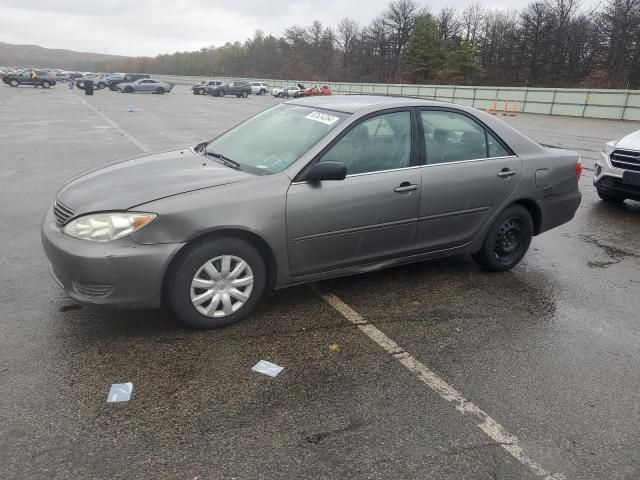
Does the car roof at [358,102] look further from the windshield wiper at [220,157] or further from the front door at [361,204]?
the windshield wiper at [220,157]

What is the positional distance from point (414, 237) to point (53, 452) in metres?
2.95

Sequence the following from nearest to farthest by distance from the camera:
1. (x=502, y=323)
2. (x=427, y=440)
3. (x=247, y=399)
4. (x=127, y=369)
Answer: (x=427, y=440)
(x=247, y=399)
(x=127, y=369)
(x=502, y=323)

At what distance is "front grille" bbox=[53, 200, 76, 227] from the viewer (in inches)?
134

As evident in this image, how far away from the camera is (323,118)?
4160 millimetres

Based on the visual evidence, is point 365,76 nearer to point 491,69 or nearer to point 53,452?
point 491,69

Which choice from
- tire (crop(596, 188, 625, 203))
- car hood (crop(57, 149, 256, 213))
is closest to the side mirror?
car hood (crop(57, 149, 256, 213))

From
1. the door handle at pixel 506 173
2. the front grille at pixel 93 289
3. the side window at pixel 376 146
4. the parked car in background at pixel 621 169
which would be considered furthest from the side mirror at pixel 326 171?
the parked car in background at pixel 621 169

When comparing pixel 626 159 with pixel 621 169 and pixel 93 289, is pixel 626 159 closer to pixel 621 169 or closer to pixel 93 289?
pixel 621 169

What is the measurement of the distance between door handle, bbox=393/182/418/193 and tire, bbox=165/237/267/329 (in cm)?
123

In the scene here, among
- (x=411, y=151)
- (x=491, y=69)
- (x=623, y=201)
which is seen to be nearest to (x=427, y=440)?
(x=411, y=151)

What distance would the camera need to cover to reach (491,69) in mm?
73312

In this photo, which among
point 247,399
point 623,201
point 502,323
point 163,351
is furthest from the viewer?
point 623,201

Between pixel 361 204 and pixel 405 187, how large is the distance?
0.44 m

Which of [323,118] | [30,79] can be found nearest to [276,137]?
[323,118]
